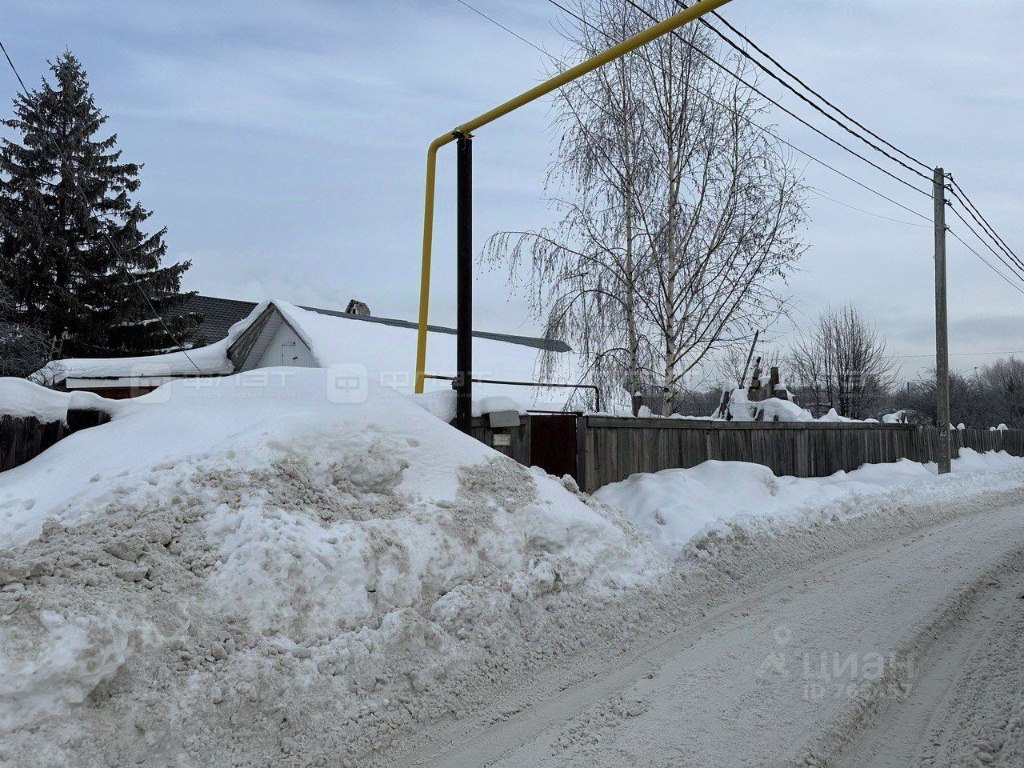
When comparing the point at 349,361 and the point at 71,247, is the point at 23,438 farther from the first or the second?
the point at 71,247

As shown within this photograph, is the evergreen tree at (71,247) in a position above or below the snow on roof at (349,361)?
above

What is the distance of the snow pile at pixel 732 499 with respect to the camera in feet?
26.6

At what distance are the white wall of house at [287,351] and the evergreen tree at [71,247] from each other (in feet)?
19.1

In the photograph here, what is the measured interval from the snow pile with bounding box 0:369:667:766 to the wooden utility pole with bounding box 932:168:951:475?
14.1 m

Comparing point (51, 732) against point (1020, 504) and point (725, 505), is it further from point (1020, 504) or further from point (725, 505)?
point (1020, 504)

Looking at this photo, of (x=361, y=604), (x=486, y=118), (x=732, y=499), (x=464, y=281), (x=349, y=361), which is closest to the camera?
(x=361, y=604)

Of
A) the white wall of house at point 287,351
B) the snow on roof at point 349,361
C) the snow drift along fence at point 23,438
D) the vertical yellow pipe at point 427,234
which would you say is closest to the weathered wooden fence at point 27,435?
the snow drift along fence at point 23,438

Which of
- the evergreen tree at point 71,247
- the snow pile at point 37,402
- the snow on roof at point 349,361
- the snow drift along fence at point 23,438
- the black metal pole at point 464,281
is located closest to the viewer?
the snow drift along fence at point 23,438

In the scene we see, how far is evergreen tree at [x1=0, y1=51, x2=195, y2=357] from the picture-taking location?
23266mm

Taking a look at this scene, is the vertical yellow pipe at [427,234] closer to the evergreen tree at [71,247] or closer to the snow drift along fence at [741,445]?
the snow drift along fence at [741,445]

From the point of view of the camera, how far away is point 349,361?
16562 mm

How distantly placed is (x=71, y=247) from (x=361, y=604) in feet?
80.5

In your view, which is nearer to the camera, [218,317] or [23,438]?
[23,438]

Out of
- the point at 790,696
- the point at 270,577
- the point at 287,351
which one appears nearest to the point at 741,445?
the point at 790,696
